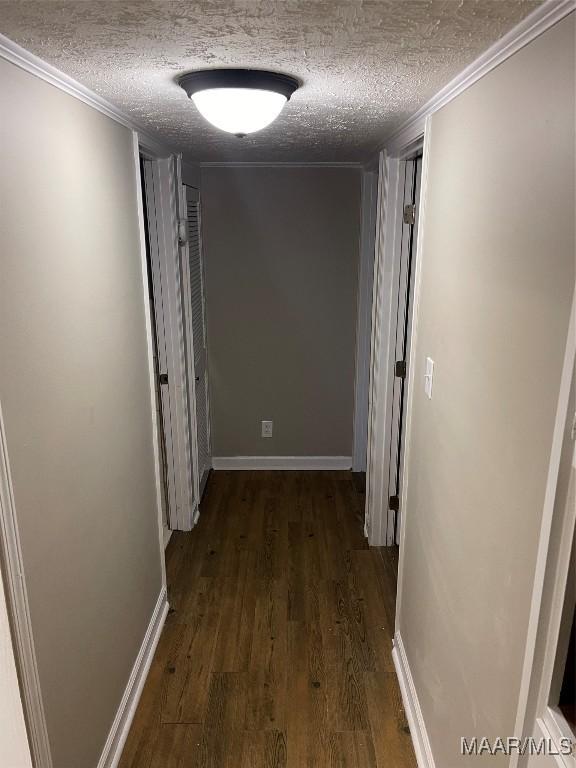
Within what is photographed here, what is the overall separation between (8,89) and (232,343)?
2.88 meters

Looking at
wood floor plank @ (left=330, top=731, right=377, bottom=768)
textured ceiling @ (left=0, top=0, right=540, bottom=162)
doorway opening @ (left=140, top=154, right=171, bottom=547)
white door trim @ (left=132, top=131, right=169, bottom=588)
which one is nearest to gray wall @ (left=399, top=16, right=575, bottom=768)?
textured ceiling @ (left=0, top=0, right=540, bottom=162)

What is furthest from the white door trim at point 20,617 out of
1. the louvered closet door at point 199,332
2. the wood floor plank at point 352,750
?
the louvered closet door at point 199,332

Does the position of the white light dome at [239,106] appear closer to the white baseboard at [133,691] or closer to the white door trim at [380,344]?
the white door trim at [380,344]

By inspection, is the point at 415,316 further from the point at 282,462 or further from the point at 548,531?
the point at 282,462

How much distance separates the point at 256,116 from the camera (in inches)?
61.7

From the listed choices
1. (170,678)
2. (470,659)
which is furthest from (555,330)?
(170,678)

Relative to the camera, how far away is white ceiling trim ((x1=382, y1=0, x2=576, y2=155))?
39.4 inches

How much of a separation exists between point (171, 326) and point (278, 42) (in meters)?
2.13

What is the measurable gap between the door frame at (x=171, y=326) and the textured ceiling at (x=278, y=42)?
1.09 metres

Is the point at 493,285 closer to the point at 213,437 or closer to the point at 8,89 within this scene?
the point at 8,89

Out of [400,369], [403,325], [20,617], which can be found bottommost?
[20,617]

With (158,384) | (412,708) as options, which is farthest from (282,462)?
(412,708)

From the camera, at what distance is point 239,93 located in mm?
1478

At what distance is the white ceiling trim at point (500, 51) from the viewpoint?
1.00 metres
